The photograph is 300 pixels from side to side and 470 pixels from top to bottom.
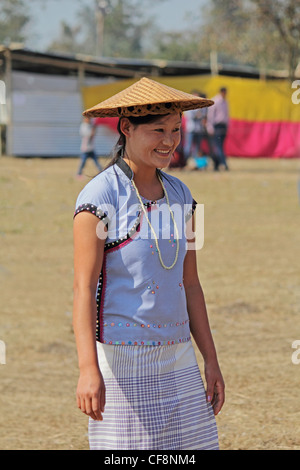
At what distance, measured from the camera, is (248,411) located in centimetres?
490

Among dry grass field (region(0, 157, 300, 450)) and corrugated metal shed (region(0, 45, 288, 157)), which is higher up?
corrugated metal shed (region(0, 45, 288, 157))

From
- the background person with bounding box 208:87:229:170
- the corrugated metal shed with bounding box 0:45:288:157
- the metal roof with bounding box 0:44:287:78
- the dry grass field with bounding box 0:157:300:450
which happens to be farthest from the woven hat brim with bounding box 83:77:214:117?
the corrugated metal shed with bounding box 0:45:288:157

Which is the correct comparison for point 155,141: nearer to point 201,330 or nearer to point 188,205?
point 188,205

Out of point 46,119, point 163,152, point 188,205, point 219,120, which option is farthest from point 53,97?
point 163,152

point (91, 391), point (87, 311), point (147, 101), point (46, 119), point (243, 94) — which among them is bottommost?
point (46, 119)

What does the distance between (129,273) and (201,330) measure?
0.42 metres

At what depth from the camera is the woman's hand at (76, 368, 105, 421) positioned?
8.29 ft

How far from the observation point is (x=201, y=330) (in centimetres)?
291

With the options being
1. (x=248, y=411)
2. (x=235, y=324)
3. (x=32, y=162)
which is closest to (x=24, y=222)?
(x=235, y=324)

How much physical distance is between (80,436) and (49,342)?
6.29 ft

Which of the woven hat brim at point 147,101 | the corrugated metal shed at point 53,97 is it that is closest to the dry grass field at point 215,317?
the woven hat brim at point 147,101

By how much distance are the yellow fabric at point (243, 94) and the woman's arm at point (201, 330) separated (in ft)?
74.8

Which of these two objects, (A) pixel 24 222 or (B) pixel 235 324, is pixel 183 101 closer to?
(B) pixel 235 324

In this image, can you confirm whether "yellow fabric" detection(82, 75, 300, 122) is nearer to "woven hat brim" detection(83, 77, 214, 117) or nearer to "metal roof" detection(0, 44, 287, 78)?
"metal roof" detection(0, 44, 287, 78)
